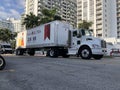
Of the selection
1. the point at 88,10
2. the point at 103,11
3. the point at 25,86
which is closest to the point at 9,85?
the point at 25,86

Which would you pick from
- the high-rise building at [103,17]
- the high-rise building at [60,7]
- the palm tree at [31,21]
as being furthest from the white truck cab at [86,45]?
the high-rise building at [60,7]

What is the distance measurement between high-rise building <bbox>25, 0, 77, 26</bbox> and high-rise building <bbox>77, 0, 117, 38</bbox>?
20546 millimetres

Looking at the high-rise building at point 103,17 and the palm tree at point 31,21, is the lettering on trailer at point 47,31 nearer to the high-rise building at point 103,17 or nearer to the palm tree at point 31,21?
the palm tree at point 31,21

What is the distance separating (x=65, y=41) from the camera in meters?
24.6

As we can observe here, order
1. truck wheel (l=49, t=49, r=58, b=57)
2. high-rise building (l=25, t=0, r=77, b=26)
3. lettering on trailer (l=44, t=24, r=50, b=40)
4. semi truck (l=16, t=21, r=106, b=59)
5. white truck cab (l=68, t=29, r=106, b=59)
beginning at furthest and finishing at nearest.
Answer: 1. high-rise building (l=25, t=0, r=77, b=26)
2. lettering on trailer (l=44, t=24, r=50, b=40)
3. truck wheel (l=49, t=49, r=58, b=57)
4. semi truck (l=16, t=21, r=106, b=59)
5. white truck cab (l=68, t=29, r=106, b=59)

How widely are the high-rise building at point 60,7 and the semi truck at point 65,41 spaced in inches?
4124

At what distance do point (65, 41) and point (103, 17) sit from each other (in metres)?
97.2

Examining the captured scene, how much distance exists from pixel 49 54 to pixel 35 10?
10885 cm

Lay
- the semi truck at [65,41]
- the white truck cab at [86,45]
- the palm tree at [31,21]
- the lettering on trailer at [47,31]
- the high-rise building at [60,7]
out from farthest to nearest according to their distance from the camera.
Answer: the high-rise building at [60,7] < the palm tree at [31,21] < the lettering on trailer at [47,31] < the semi truck at [65,41] < the white truck cab at [86,45]

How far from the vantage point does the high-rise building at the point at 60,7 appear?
134m

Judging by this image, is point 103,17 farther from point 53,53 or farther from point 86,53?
point 86,53

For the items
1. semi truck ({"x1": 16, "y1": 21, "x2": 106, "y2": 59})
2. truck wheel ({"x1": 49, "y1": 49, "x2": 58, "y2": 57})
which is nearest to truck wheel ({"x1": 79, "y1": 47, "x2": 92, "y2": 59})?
semi truck ({"x1": 16, "y1": 21, "x2": 106, "y2": 59})

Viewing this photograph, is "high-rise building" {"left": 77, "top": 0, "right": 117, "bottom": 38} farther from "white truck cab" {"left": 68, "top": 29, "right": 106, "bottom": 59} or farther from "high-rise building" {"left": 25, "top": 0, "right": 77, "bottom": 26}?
"white truck cab" {"left": 68, "top": 29, "right": 106, "bottom": 59}

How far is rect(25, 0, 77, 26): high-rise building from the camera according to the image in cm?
13359
